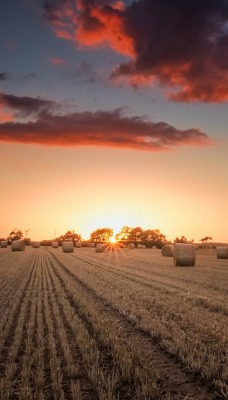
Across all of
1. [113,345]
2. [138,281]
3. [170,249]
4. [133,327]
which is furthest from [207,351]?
[170,249]

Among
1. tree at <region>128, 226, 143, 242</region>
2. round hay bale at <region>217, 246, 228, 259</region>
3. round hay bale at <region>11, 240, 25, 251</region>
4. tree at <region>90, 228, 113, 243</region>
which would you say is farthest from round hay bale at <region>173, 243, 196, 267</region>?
tree at <region>90, 228, 113, 243</region>

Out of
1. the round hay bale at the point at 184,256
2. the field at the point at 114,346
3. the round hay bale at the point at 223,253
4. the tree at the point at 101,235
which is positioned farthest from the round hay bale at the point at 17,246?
the tree at the point at 101,235

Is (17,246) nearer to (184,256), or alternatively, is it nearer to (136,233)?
(184,256)

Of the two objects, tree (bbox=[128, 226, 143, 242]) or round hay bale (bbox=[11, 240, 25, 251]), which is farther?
tree (bbox=[128, 226, 143, 242])

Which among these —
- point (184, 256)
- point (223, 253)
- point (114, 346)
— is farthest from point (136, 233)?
point (114, 346)

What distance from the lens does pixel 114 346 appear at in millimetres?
7066

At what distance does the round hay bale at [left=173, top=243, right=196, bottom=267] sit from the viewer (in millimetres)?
27547

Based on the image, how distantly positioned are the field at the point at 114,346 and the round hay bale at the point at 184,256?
14.5m

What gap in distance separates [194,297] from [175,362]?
604 cm

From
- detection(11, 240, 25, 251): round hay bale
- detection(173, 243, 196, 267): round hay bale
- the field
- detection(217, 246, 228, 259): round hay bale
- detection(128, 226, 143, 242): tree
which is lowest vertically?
the field

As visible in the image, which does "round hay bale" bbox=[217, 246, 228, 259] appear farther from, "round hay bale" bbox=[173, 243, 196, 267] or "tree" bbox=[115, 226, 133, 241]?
"tree" bbox=[115, 226, 133, 241]

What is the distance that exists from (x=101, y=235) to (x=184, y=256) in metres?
146

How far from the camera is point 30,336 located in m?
7.89

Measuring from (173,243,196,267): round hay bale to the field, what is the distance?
1451cm
